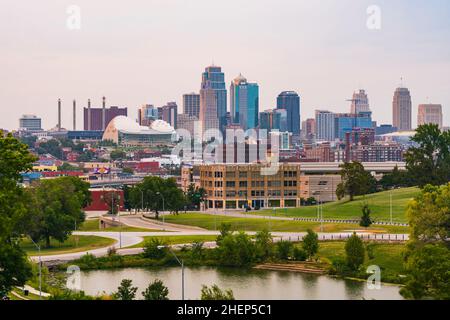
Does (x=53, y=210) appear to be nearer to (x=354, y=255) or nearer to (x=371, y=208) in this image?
(x=354, y=255)

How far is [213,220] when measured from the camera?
202ft

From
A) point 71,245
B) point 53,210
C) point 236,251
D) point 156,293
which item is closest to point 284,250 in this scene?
point 236,251

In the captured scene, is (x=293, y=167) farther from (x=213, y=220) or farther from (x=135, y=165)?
(x=135, y=165)

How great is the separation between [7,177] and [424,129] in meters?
43.5

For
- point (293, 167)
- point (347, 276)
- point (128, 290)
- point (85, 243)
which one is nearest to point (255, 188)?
point (293, 167)

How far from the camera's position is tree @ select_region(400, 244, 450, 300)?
27.0 meters

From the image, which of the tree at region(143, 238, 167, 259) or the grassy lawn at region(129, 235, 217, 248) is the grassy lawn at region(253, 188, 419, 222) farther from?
the tree at region(143, 238, 167, 259)

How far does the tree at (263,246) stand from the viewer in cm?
4193

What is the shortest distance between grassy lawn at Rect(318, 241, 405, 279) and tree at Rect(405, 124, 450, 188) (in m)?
20.4

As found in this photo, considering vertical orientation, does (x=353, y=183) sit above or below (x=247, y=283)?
above

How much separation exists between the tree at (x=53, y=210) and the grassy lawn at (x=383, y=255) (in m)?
11.9

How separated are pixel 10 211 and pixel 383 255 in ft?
58.8

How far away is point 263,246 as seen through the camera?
139 feet

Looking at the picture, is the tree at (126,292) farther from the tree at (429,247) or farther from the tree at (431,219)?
the tree at (431,219)
